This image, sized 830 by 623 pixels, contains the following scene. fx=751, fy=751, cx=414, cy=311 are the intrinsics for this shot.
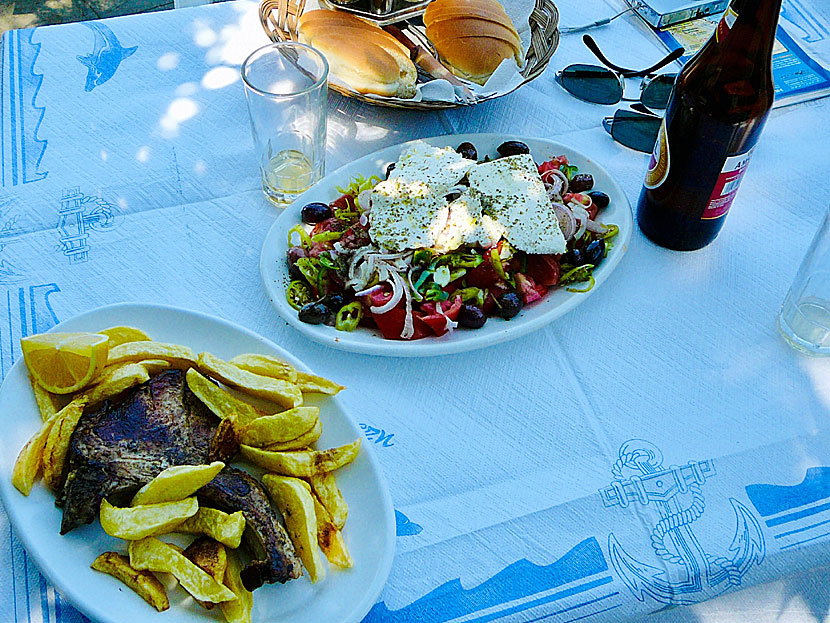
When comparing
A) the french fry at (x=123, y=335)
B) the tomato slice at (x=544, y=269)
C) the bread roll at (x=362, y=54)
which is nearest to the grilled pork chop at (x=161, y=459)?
the french fry at (x=123, y=335)

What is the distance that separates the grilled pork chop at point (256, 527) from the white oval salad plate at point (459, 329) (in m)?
0.32

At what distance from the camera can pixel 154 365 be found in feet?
3.33

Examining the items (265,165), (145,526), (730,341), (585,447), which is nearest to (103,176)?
(265,165)

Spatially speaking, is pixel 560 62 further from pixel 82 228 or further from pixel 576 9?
pixel 82 228

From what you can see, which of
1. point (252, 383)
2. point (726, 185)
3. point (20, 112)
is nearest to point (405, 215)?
Answer: point (252, 383)

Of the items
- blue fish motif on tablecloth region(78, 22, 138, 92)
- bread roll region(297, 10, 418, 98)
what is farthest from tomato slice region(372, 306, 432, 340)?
blue fish motif on tablecloth region(78, 22, 138, 92)

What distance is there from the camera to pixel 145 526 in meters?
0.85

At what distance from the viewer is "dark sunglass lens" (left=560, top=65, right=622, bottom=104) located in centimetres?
171

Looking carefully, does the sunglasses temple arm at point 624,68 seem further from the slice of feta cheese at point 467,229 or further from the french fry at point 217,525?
the french fry at point 217,525

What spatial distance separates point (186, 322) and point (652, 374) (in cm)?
74

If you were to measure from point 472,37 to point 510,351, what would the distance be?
748 mm

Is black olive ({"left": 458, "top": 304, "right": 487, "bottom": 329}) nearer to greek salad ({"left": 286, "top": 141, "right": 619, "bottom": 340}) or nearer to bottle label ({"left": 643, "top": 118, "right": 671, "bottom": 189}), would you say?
greek salad ({"left": 286, "top": 141, "right": 619, "bottom": 340})

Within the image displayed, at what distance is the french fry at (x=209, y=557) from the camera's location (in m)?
0.85

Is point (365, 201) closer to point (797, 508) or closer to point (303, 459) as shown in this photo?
point (303, 459)
